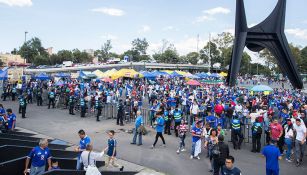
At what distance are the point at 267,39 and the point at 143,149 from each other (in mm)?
20603

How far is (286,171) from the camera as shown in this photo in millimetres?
9766

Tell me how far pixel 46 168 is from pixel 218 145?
4969 millimetres

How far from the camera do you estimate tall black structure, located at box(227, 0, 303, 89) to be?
25.6 metres

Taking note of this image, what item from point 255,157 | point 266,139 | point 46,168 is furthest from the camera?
point 266,139

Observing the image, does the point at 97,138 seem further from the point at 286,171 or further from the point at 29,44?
the point at 29,44

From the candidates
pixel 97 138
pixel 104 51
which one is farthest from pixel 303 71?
pixel 97 138

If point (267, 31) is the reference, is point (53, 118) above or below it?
below

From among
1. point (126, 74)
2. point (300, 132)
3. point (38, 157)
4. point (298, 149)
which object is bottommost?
point (298, 149)

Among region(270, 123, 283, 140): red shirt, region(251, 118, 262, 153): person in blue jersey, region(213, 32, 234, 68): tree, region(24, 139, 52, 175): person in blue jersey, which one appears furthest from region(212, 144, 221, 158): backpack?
region(213, 32, 234, 68): tree

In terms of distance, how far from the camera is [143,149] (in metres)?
12.2

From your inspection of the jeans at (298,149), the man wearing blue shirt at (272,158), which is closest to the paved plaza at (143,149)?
the jeans at (298,149)

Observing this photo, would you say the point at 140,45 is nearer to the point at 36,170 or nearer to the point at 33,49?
the point at 33,49

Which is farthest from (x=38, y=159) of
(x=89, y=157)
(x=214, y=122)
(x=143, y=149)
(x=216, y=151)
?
(x=214, y=122)

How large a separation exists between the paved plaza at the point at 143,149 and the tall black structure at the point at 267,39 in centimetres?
1380
